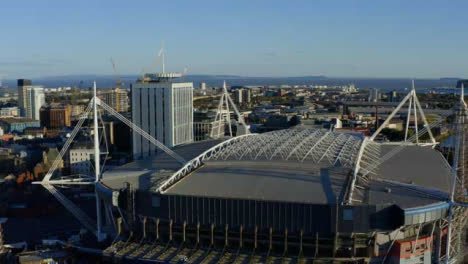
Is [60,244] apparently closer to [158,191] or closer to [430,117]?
[158,191]

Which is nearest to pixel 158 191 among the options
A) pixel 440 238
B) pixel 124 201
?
pixel 124 201

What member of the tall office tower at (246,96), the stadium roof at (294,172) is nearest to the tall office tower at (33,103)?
the tall office tower at (246,96)

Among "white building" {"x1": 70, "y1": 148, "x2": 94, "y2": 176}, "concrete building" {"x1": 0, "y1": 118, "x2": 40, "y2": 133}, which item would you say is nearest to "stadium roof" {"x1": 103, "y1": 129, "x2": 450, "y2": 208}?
"white building" {"x1": 70, "y1": 148, "x2": 94, "y2": 176}

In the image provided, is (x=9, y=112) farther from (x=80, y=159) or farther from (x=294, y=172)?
(x=294, y=172)

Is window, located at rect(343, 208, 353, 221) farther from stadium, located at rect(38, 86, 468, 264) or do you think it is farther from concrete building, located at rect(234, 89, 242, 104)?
concrete building, located at rect(234, 89, 242, 104)

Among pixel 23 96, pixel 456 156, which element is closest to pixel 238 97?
pixel 23 96
